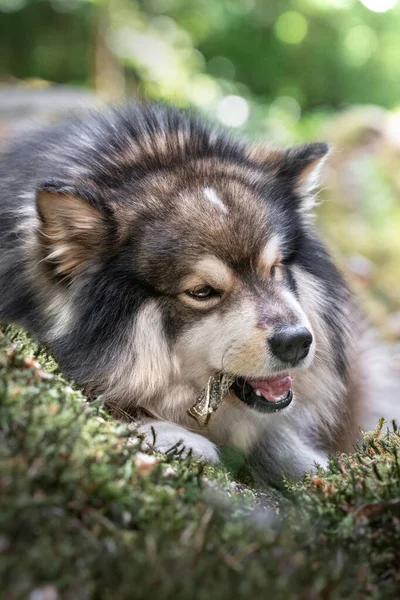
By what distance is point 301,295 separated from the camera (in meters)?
3.20

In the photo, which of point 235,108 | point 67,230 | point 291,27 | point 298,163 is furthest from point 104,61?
point 67,230

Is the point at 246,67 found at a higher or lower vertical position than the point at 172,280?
lower

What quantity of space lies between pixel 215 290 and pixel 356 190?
6.07m

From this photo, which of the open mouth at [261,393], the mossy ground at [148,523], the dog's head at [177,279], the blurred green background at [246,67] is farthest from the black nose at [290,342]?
the blurred green background at [246,67]

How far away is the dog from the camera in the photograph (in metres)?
2.76

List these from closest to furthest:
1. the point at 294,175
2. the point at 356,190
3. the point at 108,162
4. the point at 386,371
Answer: the point at 108,162 < the point at 294,175 < the point at 386,371 < the point at 356,190

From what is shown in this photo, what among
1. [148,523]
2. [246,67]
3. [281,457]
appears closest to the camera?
[148,523]

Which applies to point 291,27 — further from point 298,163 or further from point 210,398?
point 210,398

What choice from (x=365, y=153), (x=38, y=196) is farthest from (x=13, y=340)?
(x=365, y=153)

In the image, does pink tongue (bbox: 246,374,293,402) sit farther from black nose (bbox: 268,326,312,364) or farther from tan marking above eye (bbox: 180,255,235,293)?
tan marking above eye (bbox: 180,255,235,293)

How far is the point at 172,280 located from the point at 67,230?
469 millimetres

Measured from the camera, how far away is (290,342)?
2678mm

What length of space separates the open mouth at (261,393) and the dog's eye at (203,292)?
1.27 feet

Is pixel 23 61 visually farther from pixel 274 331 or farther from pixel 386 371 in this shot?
pixel 274 331
